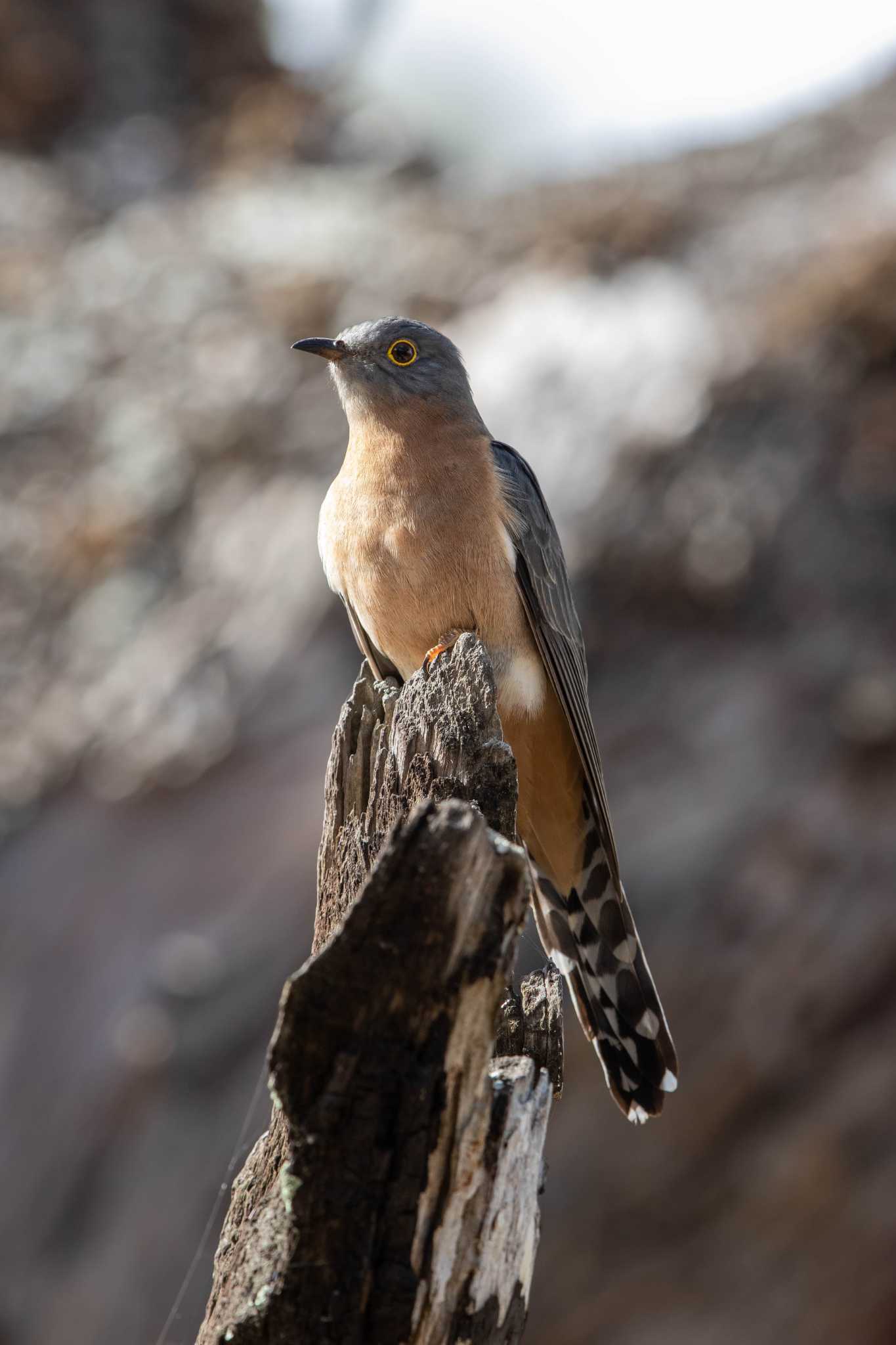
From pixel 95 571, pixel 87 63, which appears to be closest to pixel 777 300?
pixel 95 571

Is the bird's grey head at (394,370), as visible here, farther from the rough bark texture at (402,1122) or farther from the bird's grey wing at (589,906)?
the rough bark texture at (402,1122)

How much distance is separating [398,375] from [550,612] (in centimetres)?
110

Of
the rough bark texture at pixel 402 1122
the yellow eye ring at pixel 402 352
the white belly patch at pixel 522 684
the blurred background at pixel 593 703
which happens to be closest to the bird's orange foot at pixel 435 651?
the white belly patch at pixel 522 684

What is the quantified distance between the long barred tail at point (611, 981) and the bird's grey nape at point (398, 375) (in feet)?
5.65

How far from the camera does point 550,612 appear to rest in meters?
4.33

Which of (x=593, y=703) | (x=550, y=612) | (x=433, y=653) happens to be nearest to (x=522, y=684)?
(x=550, y=612)

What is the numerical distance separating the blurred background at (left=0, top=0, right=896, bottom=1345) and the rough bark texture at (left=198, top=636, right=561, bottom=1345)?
617cm

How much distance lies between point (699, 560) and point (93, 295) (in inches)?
259

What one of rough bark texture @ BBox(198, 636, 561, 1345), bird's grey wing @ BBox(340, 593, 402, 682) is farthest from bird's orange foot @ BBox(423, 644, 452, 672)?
rough bark texture @ BBox(198, 636, 561, 1345)

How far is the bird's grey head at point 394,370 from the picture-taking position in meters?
4.41

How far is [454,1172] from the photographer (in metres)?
1.97

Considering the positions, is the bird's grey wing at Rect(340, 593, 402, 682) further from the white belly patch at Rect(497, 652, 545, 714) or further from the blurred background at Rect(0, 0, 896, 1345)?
the blurred background at Rect(0, 0, 896, 1345)

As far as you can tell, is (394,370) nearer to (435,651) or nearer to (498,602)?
(498,602)

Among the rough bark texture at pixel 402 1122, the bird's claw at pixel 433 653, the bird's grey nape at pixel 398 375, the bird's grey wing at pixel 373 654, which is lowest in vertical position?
the rough bark texture at pixel 402 1122
